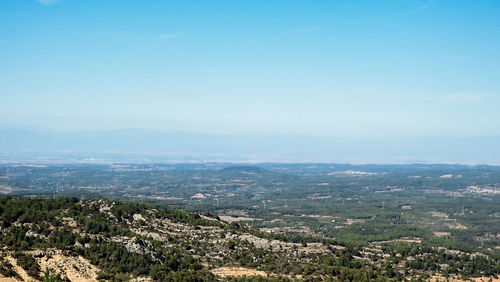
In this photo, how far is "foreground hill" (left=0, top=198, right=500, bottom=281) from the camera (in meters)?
40.4

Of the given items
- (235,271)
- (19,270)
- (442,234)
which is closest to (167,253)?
(235,271)

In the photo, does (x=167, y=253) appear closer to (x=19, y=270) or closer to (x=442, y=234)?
(x=19, y=270)

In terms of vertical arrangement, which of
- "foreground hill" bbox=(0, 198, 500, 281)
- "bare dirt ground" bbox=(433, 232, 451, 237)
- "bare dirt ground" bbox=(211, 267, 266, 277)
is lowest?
"bare dirt ground" bbox=(433, 232, 451, 237)

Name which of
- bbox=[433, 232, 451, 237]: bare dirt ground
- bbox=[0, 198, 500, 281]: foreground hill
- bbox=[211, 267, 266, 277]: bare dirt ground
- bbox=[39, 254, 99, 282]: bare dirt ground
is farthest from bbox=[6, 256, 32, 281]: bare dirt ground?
bbox=[433, 232, 451, 237]: bare dirt ground

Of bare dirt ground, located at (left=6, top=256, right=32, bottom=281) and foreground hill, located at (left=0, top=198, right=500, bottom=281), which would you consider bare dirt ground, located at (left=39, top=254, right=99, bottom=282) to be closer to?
foreground hill, located at (left=0, top=198, right=500, bottom=281)

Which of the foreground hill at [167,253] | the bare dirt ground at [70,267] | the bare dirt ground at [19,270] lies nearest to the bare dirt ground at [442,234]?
the foreground hill at [167,253]

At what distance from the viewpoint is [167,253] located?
166 feet

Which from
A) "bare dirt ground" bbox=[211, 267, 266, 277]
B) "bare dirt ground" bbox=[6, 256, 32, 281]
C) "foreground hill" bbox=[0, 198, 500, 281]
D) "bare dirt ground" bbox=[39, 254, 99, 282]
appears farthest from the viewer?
"bare dirt ground" bbox=[211, 267, 266, 277]

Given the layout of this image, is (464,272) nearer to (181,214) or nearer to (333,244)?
(333,244)

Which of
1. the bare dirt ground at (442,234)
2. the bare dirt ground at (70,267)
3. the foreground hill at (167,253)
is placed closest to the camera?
the bare dirt ground at (70,267)

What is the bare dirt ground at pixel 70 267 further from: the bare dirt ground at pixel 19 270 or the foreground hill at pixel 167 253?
the bare dirt ground at pixel 19 270

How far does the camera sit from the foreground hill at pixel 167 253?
40.4 meters

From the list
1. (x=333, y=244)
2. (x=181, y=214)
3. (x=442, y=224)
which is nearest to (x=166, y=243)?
(x=181, y=214)

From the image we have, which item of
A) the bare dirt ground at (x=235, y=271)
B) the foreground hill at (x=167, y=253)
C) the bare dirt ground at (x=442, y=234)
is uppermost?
the foreground hill at (x=167, y=253)
